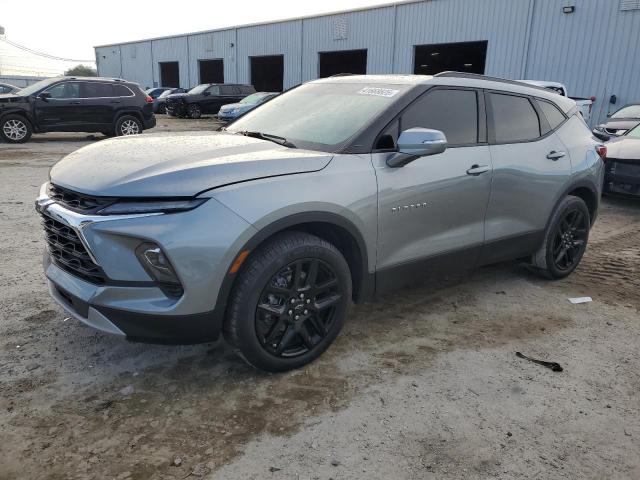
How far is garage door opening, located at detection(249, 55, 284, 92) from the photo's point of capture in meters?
32.0

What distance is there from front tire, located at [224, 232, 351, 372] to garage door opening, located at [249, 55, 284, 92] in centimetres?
3047

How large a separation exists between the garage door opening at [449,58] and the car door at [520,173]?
19.5 meters

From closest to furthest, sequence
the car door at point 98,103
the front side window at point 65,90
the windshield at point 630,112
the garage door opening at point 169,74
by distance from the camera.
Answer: the windshield at point 630,112 → the front side window at point 65,90 → the car door at point 98,103 → the garage door opening at point 169,74

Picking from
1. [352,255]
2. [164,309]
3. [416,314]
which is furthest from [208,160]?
[416,314]

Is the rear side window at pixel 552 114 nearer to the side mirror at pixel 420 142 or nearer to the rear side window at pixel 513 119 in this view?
the rear side window at pixel 513 119

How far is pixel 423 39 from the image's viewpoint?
70.1 feet

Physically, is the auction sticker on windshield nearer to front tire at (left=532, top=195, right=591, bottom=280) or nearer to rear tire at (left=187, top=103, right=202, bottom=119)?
front tire at (left=532, top=195, right=591, bottom=280)

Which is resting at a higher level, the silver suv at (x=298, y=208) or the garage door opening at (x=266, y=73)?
the garage door opening at (x=266, y=73)

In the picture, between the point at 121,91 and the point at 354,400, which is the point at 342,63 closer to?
the point at 121,91

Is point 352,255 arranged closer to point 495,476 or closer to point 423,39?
point 495,476

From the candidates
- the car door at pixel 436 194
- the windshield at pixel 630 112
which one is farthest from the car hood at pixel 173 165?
Result: the windshield at pixel 630 112

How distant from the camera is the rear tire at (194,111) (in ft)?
78.5

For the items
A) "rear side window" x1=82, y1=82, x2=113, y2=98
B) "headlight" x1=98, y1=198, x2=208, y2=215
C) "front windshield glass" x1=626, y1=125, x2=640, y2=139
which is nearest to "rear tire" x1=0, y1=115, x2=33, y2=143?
"rear side window" x1=82, y1=82, x2=113, y2=98

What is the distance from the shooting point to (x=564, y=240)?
470 centimetres
